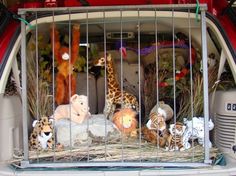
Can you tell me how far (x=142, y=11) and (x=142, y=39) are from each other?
0.73 metres

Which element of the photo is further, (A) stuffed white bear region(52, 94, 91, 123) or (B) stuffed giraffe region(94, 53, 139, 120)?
A: (B) stuffed giraffe region(94, 53, 139, 120)

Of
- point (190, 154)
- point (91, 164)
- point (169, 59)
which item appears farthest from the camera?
point (169, 59)

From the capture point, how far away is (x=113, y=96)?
9.69ft

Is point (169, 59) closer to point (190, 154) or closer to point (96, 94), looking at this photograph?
point (96, 94)

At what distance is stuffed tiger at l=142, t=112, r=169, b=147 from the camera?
2600 mm

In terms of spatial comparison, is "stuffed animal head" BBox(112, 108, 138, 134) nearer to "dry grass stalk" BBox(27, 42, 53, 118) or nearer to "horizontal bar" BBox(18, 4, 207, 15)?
"dry grass stalk" BBox(27, 42, 53, 118)

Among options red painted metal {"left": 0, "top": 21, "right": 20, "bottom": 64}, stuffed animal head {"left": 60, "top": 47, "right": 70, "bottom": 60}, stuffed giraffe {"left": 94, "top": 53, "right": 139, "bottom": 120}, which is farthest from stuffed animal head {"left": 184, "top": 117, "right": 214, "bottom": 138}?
red painted metal {"left": 0, "top": 21, "right": 20, "bottom": 64}

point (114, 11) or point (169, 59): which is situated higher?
point (114, 11)

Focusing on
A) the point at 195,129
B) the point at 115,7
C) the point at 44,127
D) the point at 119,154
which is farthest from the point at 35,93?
the point at 195,129

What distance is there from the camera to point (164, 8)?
247 cm

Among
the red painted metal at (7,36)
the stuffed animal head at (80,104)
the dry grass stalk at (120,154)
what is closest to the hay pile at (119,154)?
the dry grass stalk at (120,154)

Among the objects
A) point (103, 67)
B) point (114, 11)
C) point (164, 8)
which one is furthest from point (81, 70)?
point (164, 8)

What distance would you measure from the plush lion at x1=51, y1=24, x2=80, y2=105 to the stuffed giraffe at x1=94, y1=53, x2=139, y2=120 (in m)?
0.25

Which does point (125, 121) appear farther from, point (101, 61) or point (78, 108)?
point (101, 61)
